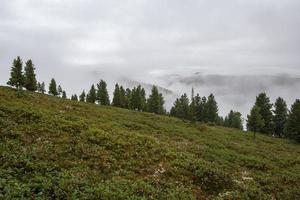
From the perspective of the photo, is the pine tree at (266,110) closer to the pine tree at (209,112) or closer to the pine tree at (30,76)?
the pine tree at (209,112)

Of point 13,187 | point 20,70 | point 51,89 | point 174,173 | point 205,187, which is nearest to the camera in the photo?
point 13,187

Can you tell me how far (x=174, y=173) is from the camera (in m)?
26.2

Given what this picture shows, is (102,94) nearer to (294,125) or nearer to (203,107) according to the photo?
(203,107)

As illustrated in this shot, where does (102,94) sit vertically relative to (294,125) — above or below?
above

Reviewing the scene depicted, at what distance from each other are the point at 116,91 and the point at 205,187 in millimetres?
78762

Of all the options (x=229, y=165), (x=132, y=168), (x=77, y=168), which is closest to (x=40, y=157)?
(x=77, y=168)

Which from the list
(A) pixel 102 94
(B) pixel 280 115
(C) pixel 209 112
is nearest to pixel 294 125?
(B) pixel 280 115

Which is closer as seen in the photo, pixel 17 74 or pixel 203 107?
pixel 17 74

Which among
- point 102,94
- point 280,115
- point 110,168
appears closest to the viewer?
point 110,168

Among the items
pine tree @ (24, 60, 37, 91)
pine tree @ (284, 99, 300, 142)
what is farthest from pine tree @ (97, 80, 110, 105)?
pine tree @ (284, 99, 300, 142)

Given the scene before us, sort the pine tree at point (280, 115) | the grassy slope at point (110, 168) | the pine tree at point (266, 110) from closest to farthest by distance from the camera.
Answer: the grassy slope at point (110, 168) → the pine tree at point (266, 110) → the pine tree at point (280, 115)

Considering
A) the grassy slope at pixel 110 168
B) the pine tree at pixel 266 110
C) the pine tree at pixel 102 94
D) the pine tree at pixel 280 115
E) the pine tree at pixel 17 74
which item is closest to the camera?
the grassy slope at pixel 110 168

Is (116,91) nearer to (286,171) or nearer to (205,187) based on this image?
(286,171)

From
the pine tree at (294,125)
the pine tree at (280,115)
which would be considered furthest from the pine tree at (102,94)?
the pine tree at (294,125)
